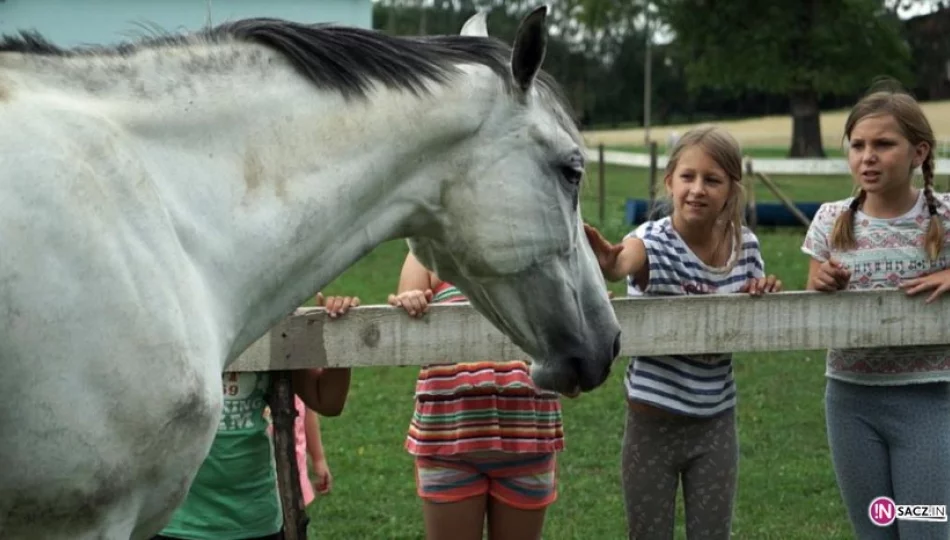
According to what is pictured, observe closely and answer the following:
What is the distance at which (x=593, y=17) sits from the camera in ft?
129

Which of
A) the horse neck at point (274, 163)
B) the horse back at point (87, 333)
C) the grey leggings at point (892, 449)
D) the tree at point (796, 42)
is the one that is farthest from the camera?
the tree at point (796, 42)

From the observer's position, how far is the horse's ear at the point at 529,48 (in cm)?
258

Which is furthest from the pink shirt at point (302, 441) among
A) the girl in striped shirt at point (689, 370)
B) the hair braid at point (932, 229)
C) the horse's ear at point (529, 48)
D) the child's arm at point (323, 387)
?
the hair braid at point (932, 229)

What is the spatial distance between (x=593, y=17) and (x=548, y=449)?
36876mm

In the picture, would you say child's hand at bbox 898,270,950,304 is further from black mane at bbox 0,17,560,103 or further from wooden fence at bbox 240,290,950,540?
black mane at bbox 0,17,560,103

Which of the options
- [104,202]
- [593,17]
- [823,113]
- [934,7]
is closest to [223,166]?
[104,202]

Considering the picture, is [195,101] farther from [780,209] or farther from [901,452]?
[780,209]

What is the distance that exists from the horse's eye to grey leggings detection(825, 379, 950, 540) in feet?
4.92

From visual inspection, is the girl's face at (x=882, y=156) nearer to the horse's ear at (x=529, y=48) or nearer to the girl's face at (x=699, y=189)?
the girl's face at (x=699, y=189)

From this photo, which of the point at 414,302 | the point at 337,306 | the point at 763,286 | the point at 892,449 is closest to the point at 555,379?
the point at 414,302

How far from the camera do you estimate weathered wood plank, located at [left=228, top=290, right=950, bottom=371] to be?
138 inches

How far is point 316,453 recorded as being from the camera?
4453mm

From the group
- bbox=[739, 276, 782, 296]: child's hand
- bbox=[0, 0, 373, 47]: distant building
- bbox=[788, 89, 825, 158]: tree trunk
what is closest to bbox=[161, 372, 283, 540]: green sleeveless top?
bbox=[739, 276, 782, 296]: child's hand

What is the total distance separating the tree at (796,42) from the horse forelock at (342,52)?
112 ft
